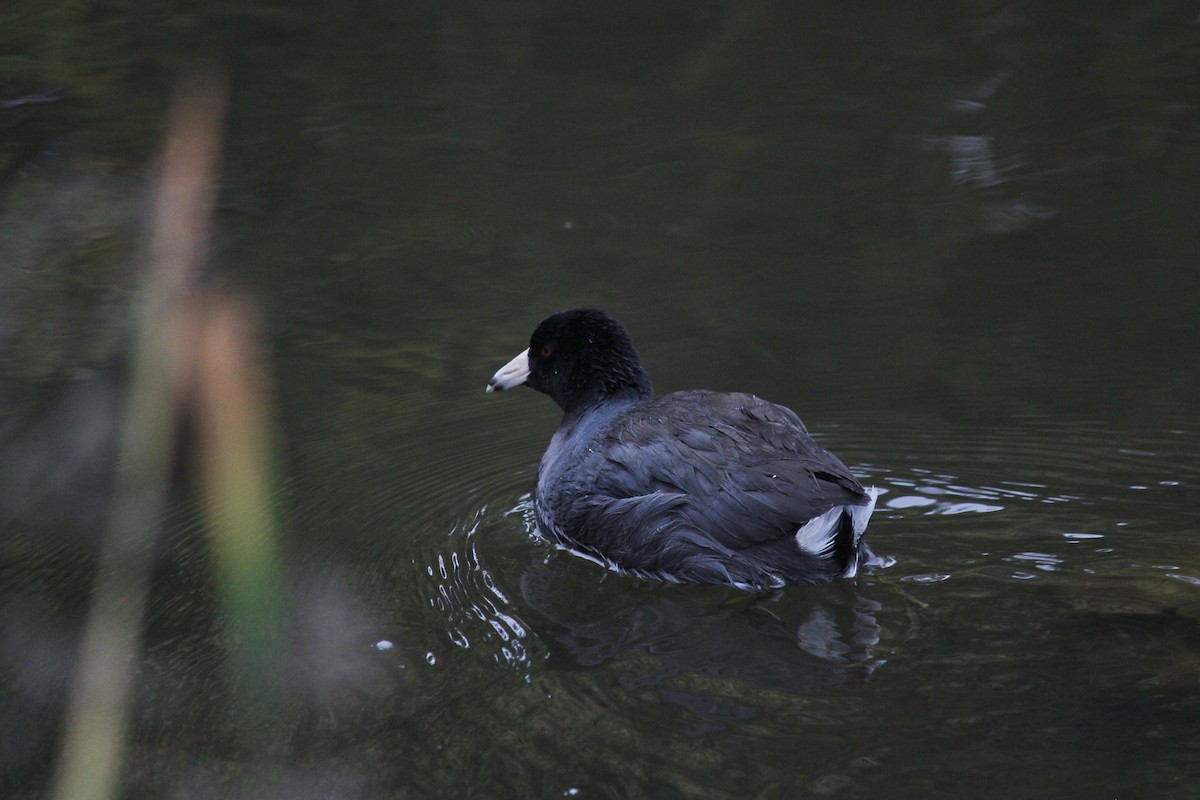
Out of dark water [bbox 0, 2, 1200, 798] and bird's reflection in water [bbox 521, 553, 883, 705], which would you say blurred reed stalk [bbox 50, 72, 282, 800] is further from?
bird's reflection in water [bbox 521, 553, 883, 705]

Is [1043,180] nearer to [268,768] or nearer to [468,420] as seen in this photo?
[468,420]

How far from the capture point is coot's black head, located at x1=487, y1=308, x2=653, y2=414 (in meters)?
5.08

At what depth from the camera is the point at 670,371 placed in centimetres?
593

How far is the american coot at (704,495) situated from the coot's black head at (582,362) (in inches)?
3.7

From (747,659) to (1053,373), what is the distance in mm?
2487

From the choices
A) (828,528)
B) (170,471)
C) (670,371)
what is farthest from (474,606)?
(670,371)

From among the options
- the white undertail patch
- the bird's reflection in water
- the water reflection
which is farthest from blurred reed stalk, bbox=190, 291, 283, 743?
the white undertail patch

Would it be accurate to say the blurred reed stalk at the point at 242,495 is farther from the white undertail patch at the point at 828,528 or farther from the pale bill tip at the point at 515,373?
the white undertail patch at the point at 828,528

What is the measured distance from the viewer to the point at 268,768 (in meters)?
3.44

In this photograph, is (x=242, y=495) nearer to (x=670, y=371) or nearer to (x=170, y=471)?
(x=170, y=471)

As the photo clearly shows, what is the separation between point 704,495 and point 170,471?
2296mm

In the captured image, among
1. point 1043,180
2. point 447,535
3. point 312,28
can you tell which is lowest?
point 447,535

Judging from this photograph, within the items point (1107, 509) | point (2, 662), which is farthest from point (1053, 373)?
point (2, 662)

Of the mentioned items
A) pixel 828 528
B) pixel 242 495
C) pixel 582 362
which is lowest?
pixel 242 495
